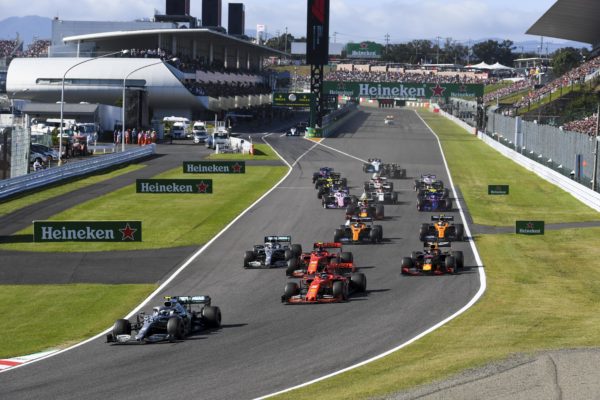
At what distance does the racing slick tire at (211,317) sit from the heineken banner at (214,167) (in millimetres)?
45420

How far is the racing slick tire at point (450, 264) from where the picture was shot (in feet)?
108

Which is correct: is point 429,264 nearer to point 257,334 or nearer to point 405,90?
point 257,334

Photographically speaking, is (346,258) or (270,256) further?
(270,256)

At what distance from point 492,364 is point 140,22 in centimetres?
15478

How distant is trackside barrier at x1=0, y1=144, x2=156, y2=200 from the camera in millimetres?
56406

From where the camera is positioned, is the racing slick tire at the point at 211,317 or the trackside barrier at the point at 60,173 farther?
the trackside barrier at the point at 60,173

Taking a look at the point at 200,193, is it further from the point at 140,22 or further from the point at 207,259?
the point at 140,22

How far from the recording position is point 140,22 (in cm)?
16950

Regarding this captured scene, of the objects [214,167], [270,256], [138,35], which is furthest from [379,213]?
[138,35]

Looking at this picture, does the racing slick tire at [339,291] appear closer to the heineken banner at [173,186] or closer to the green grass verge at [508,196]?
the green grass verge at [508,196]

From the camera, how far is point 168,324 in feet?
79.9

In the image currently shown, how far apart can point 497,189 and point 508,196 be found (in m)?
1.89

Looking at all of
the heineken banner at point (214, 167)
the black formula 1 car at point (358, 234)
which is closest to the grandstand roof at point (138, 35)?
the heineken banner at point (214, 167)

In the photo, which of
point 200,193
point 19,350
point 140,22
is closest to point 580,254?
point 19,350
